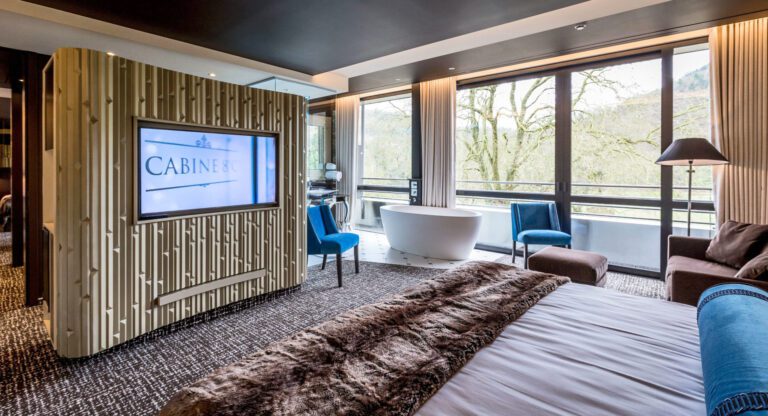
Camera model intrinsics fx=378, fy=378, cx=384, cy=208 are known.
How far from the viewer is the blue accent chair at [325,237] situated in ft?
13.1

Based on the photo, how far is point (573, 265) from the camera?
Result: 3420 millimetres

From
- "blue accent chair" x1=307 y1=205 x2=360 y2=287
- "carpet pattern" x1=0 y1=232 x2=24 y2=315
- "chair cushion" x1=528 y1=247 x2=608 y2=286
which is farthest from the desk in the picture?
"chair cushion" x1=528 y1=247 x2=608 y2=286

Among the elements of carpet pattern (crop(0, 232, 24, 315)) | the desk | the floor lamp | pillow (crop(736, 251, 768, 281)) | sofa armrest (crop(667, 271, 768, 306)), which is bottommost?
carpet pattern (crop(0, 232, 24, 315))

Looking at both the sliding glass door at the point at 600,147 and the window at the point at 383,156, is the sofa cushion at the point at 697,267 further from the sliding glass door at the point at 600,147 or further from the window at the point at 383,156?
the window at the point at 383,156

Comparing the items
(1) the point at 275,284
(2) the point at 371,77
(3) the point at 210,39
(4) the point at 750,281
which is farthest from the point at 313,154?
(4) the point at 750,281

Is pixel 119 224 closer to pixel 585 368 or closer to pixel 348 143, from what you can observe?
pixel 585 368

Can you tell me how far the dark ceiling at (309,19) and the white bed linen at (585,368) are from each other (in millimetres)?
2603

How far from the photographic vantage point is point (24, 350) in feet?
8.25

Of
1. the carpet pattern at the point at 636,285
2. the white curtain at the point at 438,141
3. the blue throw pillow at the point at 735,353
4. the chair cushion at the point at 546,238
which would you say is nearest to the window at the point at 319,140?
the white curtain at the point at 438,141

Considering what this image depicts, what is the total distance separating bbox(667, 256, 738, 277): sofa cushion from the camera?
9.18ft

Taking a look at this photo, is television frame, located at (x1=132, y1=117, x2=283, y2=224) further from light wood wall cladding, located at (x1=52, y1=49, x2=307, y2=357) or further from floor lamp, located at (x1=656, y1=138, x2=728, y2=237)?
floor lamp, located at (x1=656, y1=138, x2=728, y2=237)

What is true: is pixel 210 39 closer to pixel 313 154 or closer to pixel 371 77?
pixel 371 77

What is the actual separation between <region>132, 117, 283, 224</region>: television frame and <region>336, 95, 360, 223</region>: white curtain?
377cm

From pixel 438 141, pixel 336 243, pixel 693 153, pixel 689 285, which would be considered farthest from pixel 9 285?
pixel 693 153
